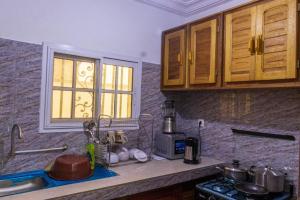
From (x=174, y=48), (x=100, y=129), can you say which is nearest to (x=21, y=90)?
(x=100, y=129)

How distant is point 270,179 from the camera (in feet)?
5.48

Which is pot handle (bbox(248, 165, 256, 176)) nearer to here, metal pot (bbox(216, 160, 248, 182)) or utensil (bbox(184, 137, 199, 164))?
metal pot (bbox(216, 160, 248, 182))

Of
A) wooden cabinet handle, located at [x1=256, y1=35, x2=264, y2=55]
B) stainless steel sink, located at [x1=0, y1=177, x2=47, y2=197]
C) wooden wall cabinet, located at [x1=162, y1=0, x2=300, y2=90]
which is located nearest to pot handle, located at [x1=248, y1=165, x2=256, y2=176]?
wooden wall cabinet, located at [x1=162, y1=0, x2=300, y2=90]

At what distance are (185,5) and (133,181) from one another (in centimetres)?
189

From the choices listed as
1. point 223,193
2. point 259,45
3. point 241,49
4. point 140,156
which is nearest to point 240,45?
point 241,49

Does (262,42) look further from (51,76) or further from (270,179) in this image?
(51,76)

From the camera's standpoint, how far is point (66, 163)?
5.39ft

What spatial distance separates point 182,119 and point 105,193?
1370 mm

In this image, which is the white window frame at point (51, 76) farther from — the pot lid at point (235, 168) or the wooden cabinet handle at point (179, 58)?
the pot lid at point (235, 168)

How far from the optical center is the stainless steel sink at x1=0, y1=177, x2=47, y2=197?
62.1 inches

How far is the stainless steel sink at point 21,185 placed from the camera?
1.58 meters

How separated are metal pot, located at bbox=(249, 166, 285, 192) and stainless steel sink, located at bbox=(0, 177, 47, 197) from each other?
151 centimetres

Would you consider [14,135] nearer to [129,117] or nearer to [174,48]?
[129,117]

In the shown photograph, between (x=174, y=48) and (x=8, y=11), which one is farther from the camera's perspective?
(x=174, y=48)
